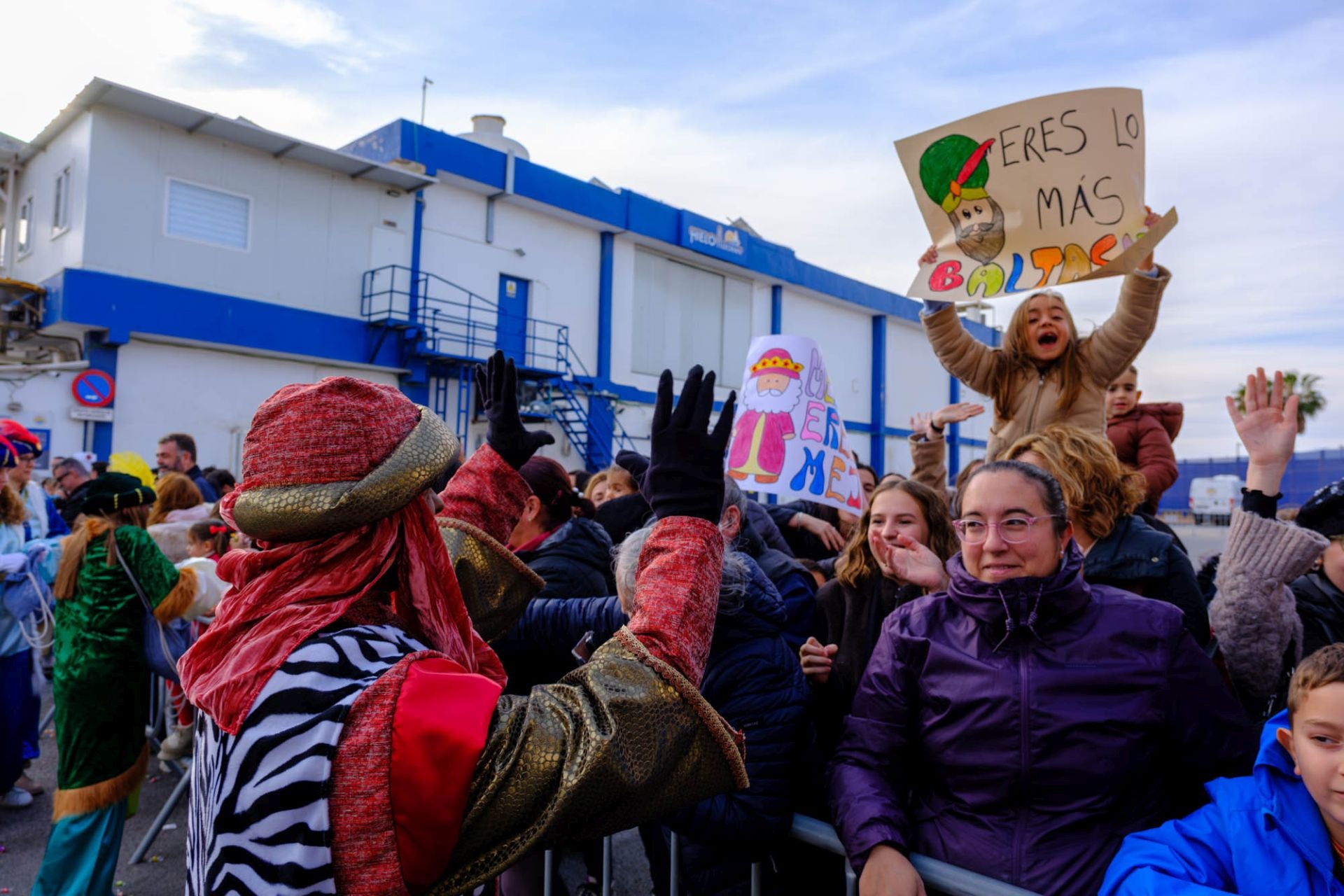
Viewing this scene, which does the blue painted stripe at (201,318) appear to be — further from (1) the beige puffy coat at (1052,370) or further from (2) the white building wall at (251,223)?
(1) the beige puffy coat at (1052,370)

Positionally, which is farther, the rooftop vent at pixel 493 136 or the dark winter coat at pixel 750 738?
the rooftop vent at pixel 493 136

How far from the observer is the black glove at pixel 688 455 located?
4.83 ft

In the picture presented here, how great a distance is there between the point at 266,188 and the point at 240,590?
53.1 feet

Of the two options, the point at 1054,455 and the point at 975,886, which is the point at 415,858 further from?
the point at 1054,455

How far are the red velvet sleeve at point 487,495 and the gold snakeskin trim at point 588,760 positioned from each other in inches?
44.3

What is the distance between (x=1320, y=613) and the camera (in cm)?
250

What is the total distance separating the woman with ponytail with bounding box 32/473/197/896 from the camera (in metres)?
3.37

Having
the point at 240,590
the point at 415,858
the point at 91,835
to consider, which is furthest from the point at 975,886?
the point at 91,835

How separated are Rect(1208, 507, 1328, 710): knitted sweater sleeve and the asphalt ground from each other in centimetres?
179

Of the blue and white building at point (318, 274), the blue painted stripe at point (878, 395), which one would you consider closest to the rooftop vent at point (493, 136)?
the blue and white building at point (318, 274)

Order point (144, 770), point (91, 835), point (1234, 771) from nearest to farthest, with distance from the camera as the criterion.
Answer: point (1234, 771)
point (91, 835)
point (144, 770)

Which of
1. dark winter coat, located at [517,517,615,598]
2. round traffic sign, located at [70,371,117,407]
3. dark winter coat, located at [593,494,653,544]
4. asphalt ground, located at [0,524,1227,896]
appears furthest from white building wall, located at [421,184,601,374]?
dark winter coat, located at [517,517,615,598]

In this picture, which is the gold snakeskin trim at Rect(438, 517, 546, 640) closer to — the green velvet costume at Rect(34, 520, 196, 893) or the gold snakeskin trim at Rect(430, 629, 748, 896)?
the gold snakeskin trim at Rect(430, 629, 748, 896)

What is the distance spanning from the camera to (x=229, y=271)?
1488cm
